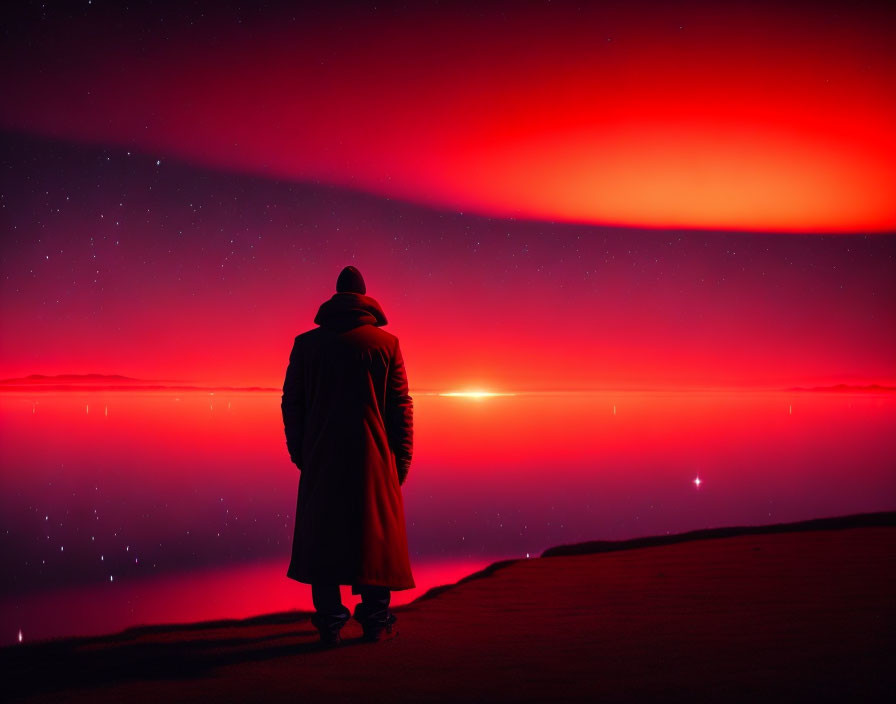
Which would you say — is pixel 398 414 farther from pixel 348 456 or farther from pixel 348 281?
pixel 348 281

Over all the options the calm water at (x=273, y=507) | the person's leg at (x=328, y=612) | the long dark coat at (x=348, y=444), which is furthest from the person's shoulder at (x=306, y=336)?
the calm water at (x=273, y=507)

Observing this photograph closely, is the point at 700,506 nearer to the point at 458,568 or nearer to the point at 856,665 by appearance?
the point at 458,568

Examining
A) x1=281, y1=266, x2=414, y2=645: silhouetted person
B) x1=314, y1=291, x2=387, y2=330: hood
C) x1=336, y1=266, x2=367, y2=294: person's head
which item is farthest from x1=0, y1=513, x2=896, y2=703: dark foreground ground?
x1=336, y1=266, x2=367, y2=294: person's head

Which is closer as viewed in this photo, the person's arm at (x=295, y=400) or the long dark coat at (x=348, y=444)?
the long dark coat at (x=348, y=444)

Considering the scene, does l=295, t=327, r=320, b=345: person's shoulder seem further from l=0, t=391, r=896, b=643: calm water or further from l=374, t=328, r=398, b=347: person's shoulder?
l=0, t=391, r=896, b=643: calm water

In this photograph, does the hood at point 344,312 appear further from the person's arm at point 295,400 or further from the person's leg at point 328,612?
the person's leg at point 328,612

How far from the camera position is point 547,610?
576 centimetres

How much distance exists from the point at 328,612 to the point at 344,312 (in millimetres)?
1852

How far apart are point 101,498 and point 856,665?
29.1 m

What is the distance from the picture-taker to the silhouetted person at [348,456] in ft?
14.6

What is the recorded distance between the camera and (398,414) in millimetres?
4660

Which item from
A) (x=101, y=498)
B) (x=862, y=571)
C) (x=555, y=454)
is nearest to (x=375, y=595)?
(x=862, y=571)

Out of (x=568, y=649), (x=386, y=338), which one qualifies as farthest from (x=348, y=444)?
(x=568, y=649)

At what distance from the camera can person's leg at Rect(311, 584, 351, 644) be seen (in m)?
4.51
